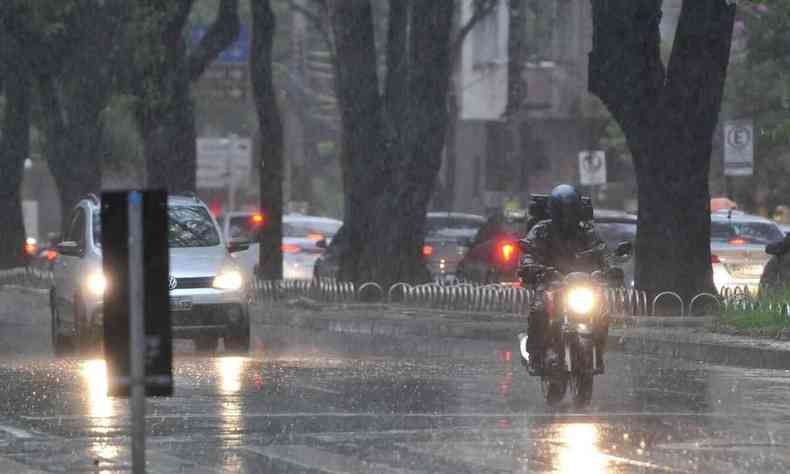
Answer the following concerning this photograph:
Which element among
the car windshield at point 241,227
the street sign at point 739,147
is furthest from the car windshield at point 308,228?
the street sign at point 739,147

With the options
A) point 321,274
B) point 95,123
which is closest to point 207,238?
point 321,274

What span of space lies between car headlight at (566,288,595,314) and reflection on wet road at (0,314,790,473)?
700mm

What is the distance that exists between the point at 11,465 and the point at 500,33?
2343 inches

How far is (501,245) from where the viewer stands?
3394 cm

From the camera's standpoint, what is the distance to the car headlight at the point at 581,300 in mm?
15289

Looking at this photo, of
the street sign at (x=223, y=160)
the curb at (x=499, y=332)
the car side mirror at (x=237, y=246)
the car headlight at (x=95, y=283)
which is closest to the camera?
the curb at (x=499, y=332)

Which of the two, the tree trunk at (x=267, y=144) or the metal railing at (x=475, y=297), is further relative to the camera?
the tree trunk at (x=267, y=144)

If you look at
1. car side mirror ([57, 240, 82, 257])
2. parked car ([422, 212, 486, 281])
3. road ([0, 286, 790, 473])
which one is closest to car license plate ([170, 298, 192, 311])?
car side mirror ([57, 240, 82, 257])

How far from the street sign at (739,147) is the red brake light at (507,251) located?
3990mm

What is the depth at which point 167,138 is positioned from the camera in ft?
120

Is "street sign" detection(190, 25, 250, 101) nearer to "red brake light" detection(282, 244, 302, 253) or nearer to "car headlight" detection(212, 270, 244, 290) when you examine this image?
"red brake light" detection(282, 244, 302, 253)

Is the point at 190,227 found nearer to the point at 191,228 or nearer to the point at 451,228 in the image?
the point at 191,228

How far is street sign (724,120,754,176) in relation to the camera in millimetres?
34844

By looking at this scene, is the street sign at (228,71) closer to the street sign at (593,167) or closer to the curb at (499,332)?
the street sign at (593,167)
